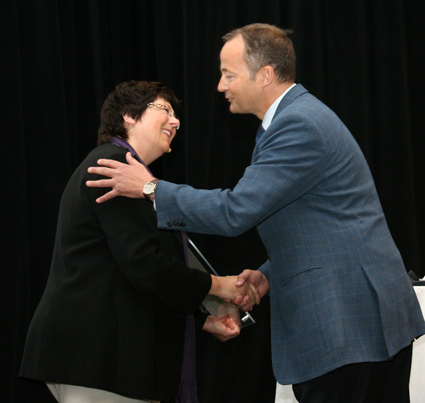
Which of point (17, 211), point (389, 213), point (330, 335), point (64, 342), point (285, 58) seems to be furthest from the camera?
point (389, 213)

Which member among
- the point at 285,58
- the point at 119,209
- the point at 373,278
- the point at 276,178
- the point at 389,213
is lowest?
the point at 389,213

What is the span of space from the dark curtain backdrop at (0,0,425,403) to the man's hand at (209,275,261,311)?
1.19 meters

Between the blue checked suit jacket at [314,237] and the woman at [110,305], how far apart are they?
166mm

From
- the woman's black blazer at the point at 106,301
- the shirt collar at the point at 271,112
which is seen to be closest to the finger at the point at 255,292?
the woman's black blazer at the point at 106,301

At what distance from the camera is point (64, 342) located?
1.58 meters

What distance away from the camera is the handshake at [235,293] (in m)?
1.99

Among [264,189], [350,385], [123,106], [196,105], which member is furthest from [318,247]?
[196,105]

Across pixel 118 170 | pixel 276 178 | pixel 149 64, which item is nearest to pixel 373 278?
pixel 276 178

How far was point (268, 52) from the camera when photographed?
5.75 feet

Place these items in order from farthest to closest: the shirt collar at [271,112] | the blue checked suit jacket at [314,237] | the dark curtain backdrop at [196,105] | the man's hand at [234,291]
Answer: the dark curtain backdrop at [196,105] → the man's hand at [234,291] → the shirt collar at [271,112] → the blue checked suit jacket at [314,237]

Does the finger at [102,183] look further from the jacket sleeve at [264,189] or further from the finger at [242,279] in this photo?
the finger at [242,279]

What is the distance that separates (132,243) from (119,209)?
0.12 meters

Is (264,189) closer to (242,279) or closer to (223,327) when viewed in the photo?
(242,279)

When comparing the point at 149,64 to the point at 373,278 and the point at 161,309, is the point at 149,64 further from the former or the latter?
the point at 373,278
